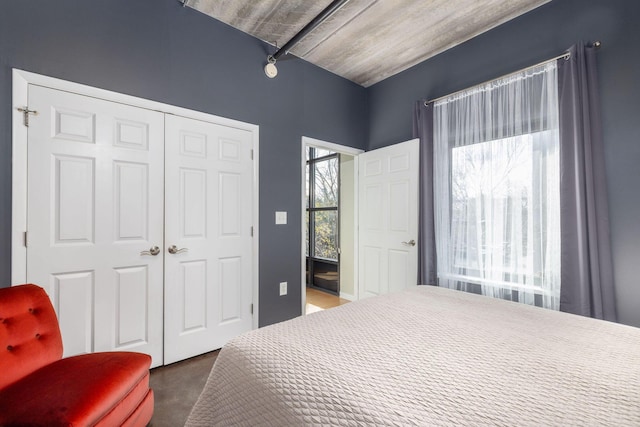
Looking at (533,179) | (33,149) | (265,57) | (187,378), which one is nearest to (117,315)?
(187,378)

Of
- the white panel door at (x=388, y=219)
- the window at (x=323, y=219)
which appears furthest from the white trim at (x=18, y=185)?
the window at (x=323, y=219)

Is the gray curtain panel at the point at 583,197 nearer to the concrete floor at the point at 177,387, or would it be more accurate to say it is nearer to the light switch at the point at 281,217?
the light switch at the point at 281,217

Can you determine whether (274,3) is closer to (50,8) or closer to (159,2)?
(159,2)

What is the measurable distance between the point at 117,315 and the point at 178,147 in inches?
52.2

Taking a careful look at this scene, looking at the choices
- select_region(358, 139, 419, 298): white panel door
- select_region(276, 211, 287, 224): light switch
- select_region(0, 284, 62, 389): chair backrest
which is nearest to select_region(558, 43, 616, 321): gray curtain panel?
select_region(358, 139, 419, 298): white panel door

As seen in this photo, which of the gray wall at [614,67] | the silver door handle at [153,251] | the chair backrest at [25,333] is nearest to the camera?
the chair backrest at [25,333]

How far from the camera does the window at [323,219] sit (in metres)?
4.56

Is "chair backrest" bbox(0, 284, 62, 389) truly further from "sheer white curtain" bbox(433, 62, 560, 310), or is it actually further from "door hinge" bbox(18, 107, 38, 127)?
"sheer white curtain" bbox(433, 62, 560, 310)

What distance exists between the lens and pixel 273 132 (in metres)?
2.91

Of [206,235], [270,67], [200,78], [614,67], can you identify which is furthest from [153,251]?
[614,67]

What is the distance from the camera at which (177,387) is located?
1966 millimetres

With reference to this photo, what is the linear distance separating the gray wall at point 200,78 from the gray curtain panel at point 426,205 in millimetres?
949

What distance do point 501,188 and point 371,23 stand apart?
1839 millimetres

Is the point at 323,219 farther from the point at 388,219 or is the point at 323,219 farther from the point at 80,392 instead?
the point at 80,392
